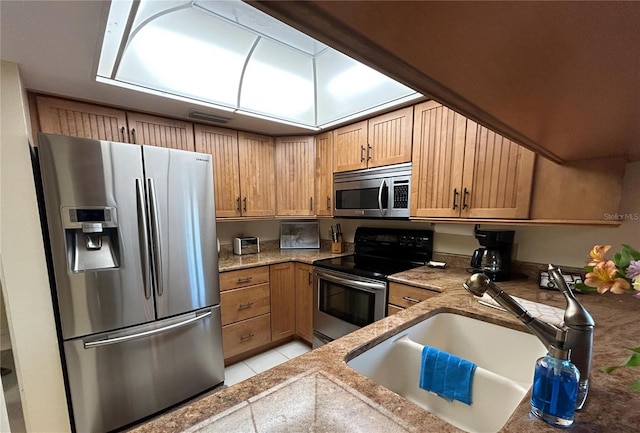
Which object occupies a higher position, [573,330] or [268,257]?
[573,330]

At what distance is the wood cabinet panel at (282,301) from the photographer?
94.6 inches

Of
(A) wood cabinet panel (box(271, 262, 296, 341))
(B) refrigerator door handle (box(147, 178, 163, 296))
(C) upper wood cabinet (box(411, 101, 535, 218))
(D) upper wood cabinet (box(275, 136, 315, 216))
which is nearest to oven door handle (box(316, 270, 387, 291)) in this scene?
(A) wood cabinet panel (box(271, 262, 296, 341))

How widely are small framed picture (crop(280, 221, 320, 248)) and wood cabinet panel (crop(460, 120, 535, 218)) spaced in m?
1.68

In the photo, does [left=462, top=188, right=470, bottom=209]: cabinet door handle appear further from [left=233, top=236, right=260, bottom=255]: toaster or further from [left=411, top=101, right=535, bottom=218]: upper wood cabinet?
[left=233, top=236, right=260, bottom=255]: toaster

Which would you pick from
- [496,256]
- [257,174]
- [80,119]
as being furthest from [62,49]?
[496,256]

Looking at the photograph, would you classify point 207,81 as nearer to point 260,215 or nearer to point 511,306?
point 260,215

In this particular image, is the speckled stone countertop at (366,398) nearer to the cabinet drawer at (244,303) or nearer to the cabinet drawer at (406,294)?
the cabinet drawer at (406,294)

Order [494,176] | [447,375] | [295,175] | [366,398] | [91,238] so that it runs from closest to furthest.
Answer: [366,398] → [447,375] → [91,238] → [494,176] → [295,175]

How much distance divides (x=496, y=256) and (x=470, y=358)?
79cm

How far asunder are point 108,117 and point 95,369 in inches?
66.2

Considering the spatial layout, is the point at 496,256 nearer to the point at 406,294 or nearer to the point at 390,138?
the point at 406,294

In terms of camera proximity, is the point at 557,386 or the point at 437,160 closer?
the point at 557,386

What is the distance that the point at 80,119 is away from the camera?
1714 millimetres

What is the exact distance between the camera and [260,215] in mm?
2596
